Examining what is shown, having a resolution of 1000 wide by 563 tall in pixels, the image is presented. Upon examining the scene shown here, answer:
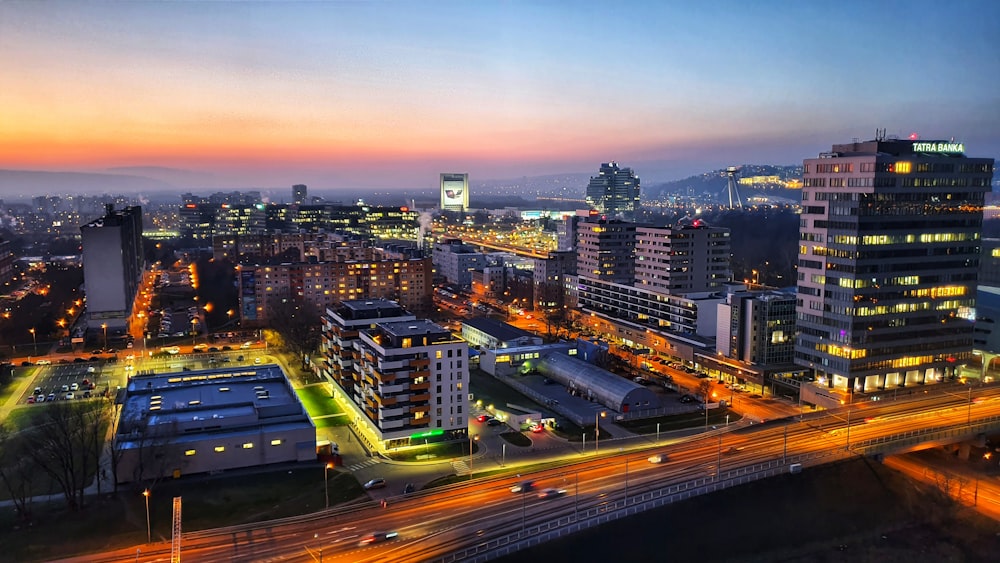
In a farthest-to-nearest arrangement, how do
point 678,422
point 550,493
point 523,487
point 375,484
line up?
point 678,422, point 375,484, point 523,487, point 550,493

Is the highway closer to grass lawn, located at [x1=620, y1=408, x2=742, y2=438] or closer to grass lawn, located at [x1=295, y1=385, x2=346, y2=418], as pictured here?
grass lawn, located at [x1=620, y1=408, x2=742, y2=438]

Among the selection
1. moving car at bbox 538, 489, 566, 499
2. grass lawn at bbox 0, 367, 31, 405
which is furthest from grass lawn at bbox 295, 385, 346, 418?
grass lawn at bbox 0, 367, 31, 405

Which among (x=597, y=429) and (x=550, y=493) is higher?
(x=550, y=493)

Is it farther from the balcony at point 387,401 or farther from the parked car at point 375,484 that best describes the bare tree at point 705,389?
the parked car at point 375,484

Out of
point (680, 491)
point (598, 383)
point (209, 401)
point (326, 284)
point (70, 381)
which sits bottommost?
point (70, 381)

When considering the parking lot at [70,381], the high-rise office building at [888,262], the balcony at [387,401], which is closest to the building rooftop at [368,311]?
the balcony at [387,401]

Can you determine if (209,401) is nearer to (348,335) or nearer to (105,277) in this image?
(348,335)

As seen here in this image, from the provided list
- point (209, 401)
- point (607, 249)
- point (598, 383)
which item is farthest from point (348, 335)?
Result: point (607, 249)

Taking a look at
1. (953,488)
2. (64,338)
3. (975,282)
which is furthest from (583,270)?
(64,338)
